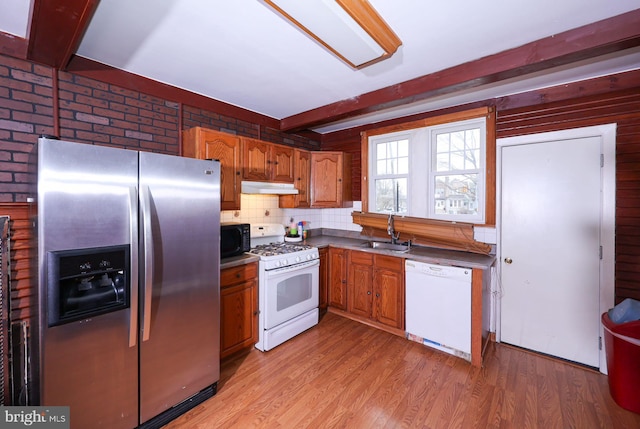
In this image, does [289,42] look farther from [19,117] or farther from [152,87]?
[19,117]

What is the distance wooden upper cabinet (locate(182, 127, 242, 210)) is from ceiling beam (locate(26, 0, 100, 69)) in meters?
0.96

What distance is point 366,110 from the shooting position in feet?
9.14

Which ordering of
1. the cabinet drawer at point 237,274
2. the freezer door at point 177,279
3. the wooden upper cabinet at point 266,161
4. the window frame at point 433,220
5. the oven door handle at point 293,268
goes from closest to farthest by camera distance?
the freezer door at point 177,279
the cabinet drawer at point 237,274
the oven door handle at point 293,268
the window frame at point 433,220
the wooden upper cabinet at point 266,161

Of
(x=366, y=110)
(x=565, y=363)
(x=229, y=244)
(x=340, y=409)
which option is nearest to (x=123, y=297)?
(x=229, y=244)

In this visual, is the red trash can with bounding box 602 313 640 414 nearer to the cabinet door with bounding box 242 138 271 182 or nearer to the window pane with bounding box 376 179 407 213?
the window pane with bounding box 376 179 407 213

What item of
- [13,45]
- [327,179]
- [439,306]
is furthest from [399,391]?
[13,45]

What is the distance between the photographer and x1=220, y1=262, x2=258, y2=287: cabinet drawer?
2.35m

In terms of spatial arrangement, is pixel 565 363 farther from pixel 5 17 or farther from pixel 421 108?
pixel 5 17

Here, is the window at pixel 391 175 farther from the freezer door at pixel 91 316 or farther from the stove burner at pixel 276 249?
the freezer door at pixel 91 316

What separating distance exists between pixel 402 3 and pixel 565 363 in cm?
323

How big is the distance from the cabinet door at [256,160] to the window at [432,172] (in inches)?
58.1

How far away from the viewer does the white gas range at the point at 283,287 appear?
2.63 m

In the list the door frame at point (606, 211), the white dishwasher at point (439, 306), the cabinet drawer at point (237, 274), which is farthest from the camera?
the white dishwasher at point (439, 306)

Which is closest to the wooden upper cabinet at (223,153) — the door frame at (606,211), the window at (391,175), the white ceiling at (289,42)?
the white ceiling at (289,42)
